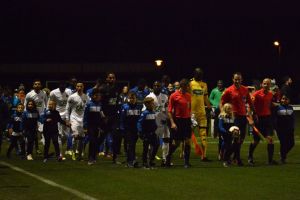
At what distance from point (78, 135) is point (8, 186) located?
5853 millimetres

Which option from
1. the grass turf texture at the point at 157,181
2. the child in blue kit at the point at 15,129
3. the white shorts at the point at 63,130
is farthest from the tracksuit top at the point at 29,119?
the grass turf texture at the point at 157,181

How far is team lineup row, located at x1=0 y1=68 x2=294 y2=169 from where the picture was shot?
55.6ft

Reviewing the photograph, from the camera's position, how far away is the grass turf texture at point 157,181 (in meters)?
11.8

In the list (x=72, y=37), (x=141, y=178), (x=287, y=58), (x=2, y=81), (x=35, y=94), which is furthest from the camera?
(x=287, y=58)

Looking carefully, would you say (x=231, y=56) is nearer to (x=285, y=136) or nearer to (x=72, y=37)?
(x=72, y=37)

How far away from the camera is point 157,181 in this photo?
540 inches

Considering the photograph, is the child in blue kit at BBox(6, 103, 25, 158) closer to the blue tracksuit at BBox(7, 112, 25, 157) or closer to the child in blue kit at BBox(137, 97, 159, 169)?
the blue tracksuit at BBox(7, 112, 25, 157)

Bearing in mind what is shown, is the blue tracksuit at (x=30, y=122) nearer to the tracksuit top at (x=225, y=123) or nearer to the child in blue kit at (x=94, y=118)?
the child in blue kit at (x=94, y=118)

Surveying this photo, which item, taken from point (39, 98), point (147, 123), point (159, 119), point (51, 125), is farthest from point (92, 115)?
point (39, 98)

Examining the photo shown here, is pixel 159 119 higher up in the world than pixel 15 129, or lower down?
higher up

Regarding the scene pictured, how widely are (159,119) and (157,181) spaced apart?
15.4ft

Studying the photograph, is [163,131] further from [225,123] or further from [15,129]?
[15,129]

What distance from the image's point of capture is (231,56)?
69875 mm

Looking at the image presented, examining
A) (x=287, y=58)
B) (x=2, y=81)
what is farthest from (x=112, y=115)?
(x=287, y=58)
